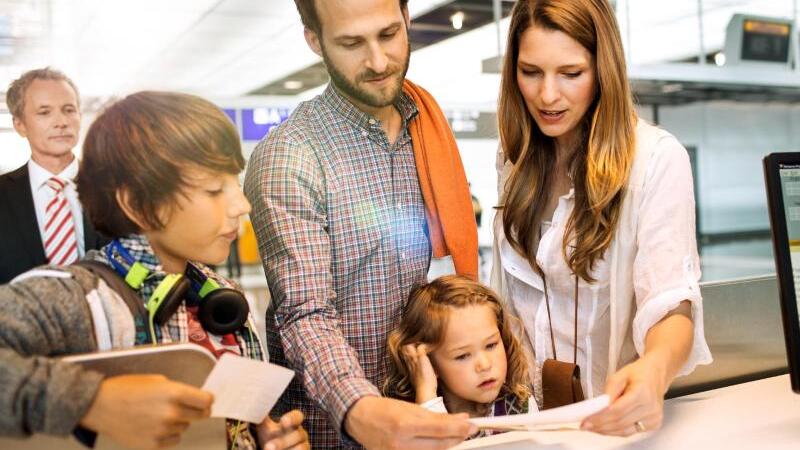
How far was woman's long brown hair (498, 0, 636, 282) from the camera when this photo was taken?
148cm

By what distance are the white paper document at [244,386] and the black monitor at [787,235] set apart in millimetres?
831

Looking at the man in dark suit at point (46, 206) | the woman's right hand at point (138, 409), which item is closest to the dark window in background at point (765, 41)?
the man in dark suit at point (46, 206)

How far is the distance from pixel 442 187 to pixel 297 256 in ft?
1.11

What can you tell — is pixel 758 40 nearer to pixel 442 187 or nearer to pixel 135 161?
pixel 442 187

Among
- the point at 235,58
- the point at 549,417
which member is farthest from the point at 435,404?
the point at 235,58

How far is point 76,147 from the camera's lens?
3.51 ft

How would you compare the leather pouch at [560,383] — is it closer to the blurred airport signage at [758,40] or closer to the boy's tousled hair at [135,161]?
the boy's tousled hair at [135,161]

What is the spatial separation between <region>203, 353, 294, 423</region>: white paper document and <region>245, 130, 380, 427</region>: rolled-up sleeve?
182mm

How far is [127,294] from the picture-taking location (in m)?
1.00

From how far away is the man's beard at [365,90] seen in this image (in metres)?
1.35

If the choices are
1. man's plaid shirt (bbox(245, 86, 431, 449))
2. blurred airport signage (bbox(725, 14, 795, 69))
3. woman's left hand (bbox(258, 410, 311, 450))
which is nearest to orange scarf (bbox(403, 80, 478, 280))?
man's plaid shirt (bbox(245, 86, 431, 449))

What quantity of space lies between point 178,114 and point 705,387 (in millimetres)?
1337

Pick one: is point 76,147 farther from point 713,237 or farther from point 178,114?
point 713,237

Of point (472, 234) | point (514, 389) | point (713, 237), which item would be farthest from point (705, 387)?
point (713, 237)
